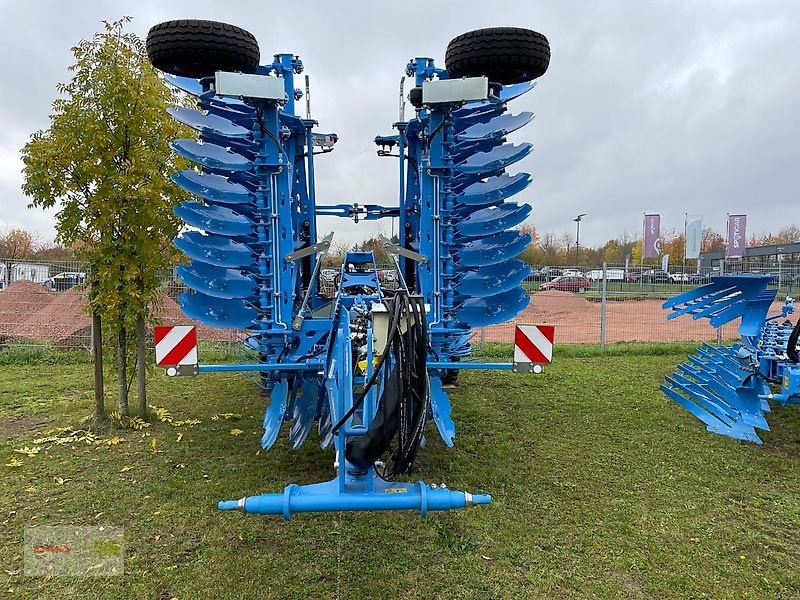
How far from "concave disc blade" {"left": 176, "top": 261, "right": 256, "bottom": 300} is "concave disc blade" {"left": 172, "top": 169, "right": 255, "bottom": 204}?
0.49 m

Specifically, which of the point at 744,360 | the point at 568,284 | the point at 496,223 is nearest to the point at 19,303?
the point at 496,223

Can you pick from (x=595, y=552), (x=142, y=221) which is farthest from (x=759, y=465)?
(x=142, y=221)

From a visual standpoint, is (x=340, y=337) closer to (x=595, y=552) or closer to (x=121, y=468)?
(x=595, y=552)

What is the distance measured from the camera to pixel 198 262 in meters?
4.10

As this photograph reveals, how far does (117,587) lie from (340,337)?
175 centimetres

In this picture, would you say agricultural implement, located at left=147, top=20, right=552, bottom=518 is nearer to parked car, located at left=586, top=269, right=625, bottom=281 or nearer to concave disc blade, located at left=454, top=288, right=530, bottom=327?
concave disc blade, located at left=454, top=288, right=530, bottom=327

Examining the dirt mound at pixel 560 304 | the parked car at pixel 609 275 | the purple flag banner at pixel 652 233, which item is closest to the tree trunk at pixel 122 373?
the parked car at pixel 609 275

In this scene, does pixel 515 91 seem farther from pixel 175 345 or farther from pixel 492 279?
pixel 175 345

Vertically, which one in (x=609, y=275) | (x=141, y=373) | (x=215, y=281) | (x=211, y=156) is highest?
(x=211, y=156)

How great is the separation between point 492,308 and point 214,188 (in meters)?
2.26

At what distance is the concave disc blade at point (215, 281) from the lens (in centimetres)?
400

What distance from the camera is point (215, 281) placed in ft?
13.3

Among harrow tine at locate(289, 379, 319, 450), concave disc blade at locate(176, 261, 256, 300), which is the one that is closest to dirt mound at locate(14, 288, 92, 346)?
concave disc blade at locate(176, 261, 256, 300)

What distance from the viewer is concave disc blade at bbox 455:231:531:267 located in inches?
172
